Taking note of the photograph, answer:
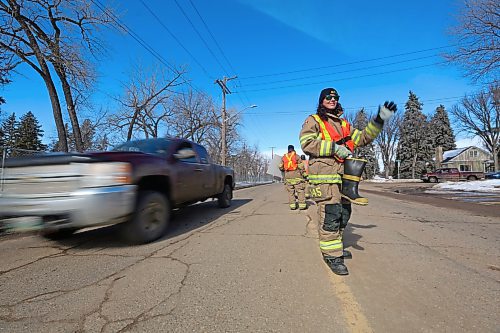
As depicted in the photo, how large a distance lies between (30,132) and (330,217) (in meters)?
61.1

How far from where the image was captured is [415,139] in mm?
49094

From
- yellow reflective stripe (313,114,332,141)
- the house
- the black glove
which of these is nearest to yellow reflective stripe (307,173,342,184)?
yellow reflective stripe (313,114,332,141)

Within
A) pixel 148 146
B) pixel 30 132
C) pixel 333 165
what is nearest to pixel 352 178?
pixel 333 165

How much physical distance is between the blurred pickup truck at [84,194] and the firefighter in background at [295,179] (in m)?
4.63

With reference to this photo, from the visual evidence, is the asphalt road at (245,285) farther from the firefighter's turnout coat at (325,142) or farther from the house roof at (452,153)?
the house roof at (452,153)

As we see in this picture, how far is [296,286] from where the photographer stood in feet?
8.71

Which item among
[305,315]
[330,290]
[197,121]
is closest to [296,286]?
[330,290]

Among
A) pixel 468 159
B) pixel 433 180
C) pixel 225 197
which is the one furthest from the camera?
pixel 468 159

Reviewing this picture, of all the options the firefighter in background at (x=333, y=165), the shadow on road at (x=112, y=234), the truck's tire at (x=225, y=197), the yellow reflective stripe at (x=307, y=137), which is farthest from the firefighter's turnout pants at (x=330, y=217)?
the truck's tire at (x=225, y=197)

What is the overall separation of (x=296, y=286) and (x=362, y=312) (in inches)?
25.7

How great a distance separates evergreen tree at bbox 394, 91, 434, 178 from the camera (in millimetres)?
48812

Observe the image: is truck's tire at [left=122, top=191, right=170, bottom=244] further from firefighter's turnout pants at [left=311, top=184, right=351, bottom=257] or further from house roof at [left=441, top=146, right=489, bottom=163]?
house roof at [left=441, top=146, right=489, bottom=163]

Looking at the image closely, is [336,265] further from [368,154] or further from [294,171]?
[368,154]

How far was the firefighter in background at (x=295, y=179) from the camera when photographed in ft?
26.9
